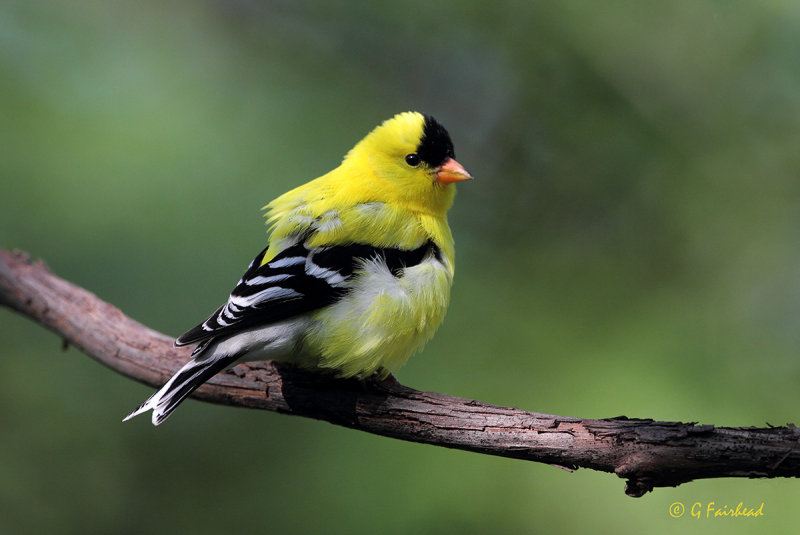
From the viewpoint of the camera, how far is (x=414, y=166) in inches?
111

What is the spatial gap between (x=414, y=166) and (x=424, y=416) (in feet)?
3.88

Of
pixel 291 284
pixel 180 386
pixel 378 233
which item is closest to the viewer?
pixel 180 386

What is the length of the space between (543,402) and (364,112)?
6.42 ft

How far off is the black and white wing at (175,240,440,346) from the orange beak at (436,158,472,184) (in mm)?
462

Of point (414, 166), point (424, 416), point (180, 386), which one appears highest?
point (414, 166)

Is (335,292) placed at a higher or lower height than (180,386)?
higher

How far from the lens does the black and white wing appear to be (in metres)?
2.10

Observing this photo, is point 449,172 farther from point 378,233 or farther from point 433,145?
point 378,233

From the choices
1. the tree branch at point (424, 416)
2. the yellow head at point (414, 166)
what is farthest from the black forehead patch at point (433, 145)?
the tree branch at point (424, 416)

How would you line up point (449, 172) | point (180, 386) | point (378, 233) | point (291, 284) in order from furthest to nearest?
point (449, 172) < point (378, 233) < point (291, 284) < point (180, 386)

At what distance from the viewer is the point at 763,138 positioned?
313cm
